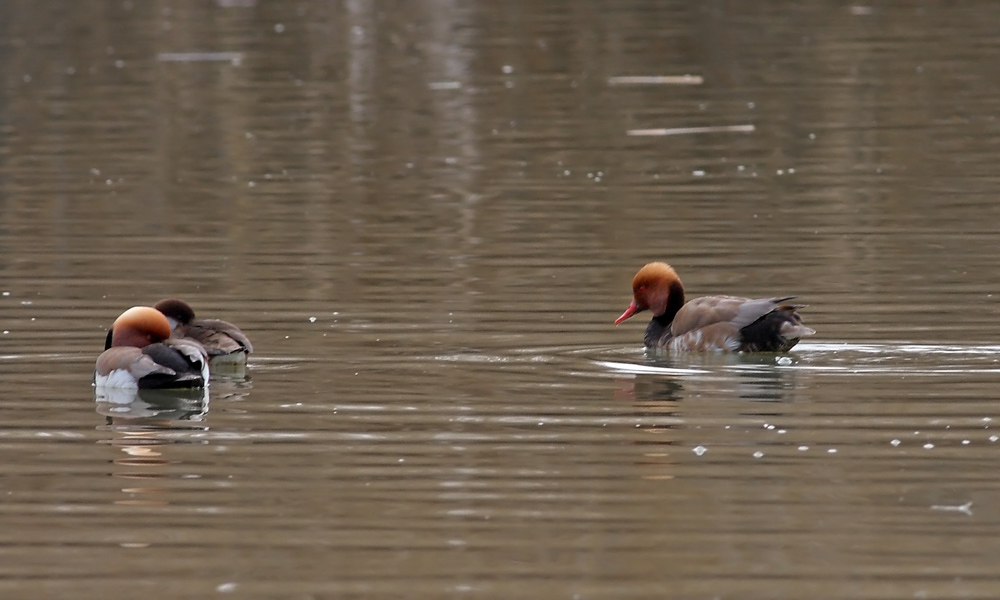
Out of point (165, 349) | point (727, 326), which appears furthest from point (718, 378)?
point (165, 349)

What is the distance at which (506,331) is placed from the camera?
11.5m

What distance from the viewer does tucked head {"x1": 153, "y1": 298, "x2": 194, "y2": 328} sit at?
11.1 metres

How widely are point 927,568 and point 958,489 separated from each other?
1098 mm

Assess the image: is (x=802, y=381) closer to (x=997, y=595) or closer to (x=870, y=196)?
(x=997, y=595)

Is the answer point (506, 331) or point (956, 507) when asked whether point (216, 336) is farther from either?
point (956, 507)

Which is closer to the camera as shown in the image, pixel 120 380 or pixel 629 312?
pixel 120 380

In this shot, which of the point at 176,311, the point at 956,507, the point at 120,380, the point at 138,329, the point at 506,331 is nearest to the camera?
the point at 956,507

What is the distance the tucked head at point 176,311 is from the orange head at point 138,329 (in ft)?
1.65

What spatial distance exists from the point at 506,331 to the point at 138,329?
213 cm

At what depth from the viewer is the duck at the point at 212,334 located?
10.7 meters

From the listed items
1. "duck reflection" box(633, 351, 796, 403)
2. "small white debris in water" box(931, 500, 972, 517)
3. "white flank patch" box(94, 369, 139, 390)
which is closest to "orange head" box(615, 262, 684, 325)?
"duck reflection" box(633, 351, 796, 403)


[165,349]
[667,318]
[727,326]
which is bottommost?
[667,318]

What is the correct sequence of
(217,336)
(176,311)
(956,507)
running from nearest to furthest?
1. (956,507)
2. (217,336)
3. (176,311)

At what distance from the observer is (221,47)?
103 ft
